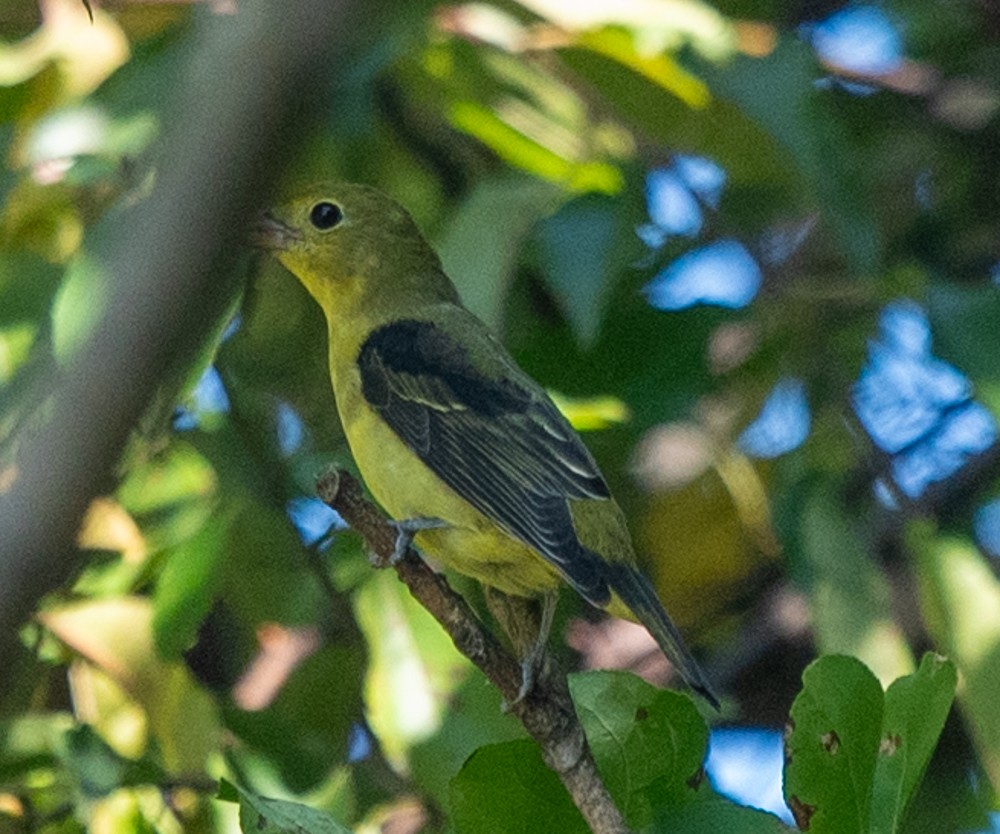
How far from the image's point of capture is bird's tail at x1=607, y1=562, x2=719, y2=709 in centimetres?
287

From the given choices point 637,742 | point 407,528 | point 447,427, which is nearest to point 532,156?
point 447,427

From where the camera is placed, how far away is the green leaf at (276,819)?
202cm

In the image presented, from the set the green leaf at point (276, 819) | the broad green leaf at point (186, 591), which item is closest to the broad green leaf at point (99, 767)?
the broad green leaf at point (186, 591)

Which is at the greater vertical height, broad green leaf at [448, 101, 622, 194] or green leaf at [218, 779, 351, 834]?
green leaf at [218, 779, 351, 834]

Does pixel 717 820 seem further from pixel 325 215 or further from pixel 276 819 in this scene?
pixel 325 215

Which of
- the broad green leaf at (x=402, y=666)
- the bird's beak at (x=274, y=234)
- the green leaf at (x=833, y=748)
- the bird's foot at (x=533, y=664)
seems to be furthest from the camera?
the bird's beak at (x=274, y=234)

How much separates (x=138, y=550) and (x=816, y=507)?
1.43 m

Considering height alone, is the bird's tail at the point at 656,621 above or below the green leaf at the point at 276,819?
below

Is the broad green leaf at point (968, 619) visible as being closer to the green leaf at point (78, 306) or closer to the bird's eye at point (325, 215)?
the bird's eye at point (325, 215)

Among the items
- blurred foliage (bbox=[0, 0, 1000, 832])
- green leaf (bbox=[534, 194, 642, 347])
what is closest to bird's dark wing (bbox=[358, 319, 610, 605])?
blurred foliage (bbox=[0, 0, 1000, 832])

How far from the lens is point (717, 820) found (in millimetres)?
2125

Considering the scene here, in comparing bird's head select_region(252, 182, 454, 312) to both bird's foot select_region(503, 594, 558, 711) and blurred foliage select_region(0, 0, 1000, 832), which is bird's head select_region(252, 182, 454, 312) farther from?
bird's foot select_region(503, 594, 558, 711)

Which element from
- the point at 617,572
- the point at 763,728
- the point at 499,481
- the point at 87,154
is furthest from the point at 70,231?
the point at 763,728

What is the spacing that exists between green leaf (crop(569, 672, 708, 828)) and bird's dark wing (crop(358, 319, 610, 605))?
0.64 metres
